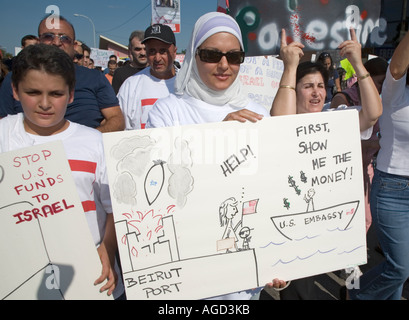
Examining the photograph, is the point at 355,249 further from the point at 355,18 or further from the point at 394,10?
the point at 394,10

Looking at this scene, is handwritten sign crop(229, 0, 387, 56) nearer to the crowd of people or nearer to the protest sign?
the crowd of people

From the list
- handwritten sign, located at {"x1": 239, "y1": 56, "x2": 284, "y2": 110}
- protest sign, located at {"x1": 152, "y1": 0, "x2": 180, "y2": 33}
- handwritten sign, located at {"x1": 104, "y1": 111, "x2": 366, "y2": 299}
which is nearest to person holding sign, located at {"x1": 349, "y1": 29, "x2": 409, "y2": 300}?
handwritten sign, located at {"x1": 104, "y1": 111, "x2": 366, "y2": 299}

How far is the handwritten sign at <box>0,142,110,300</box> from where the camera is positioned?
1272mm

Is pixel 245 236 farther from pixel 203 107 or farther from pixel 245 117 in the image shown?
pixel 203 107

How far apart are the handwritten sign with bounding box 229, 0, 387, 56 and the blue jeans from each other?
98 centimetres

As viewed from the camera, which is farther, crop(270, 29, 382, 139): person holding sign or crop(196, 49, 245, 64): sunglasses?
crop(270, 29, 382, 139): person holding sign

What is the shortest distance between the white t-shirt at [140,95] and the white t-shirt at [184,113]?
1.15m

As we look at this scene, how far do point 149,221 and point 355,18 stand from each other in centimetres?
193

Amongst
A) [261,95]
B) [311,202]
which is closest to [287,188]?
[311,202]

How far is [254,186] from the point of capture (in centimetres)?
150

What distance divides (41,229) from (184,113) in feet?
2.83

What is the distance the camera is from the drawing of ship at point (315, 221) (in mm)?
1561

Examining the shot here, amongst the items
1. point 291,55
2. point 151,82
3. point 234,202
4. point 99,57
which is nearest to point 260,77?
point 151,82

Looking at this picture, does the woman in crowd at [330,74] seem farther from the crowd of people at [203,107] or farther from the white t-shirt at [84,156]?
the white t-shirt at [84,156]
